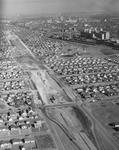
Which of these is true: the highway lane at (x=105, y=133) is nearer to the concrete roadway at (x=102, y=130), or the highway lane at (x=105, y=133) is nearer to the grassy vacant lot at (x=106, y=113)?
the concrete roadway at (x=102, y=130)

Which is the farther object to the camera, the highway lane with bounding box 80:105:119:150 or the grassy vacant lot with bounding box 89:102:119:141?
the grassy vacant lot with bounding box 89:102:119:141

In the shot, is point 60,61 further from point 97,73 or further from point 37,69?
point 97,73

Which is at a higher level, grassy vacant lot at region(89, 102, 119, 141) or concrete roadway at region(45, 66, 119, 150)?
concrete roadway at region(45, 66, 119, 150)

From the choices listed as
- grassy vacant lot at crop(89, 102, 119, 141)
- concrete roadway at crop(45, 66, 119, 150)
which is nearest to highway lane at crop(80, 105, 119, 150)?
concrete roadway at crop(45, 66, 119, 150)

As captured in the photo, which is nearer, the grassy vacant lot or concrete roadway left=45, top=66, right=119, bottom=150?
concrete roadway left=45, top=66, right=119, bottom=150

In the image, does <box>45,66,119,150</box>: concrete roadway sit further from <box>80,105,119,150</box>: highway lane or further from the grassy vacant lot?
the grassy vacant lot

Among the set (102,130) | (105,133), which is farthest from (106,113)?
(105,133)

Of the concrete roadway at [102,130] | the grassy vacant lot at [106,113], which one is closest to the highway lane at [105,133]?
the concrete roadway at [102,130]

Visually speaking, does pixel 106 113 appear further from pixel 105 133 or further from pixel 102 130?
pixel 105 133

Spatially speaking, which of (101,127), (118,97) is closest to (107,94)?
(118,97)
